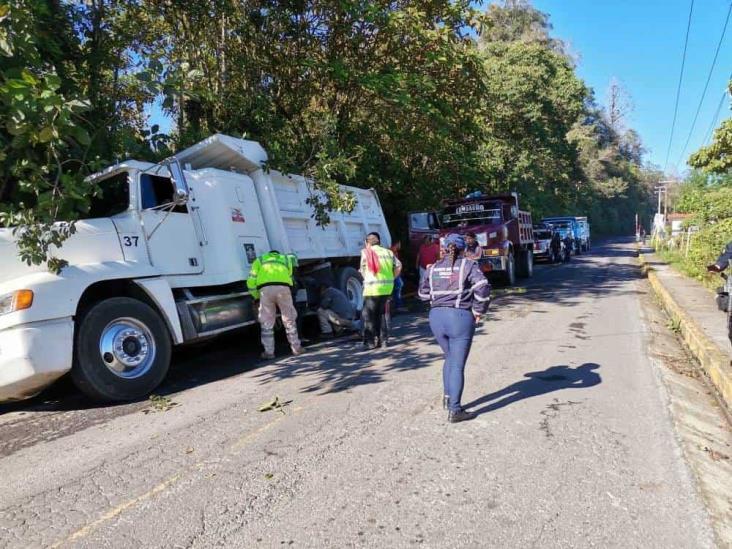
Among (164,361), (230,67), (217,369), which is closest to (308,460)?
(164,361)

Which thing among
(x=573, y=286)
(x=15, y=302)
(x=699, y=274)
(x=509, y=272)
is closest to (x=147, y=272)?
(x=15, y=302)

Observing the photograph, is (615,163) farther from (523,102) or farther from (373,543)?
(373,543)

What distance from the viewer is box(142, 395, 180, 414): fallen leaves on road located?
550 cm

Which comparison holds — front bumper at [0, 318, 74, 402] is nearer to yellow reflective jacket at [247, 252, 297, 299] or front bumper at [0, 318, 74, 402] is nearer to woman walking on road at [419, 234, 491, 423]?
yellow reflective jacket at [247, 252, 297, 299]

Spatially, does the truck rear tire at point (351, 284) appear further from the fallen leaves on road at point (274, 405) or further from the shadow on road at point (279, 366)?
the fallen leaves on road at point (274, 405)

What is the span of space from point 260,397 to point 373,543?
3.03 m

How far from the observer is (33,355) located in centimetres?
505

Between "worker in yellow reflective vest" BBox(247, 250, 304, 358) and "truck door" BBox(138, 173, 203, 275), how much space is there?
0.74 meters

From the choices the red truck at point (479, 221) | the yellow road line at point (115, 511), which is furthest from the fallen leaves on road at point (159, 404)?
the red truck at point (479, 221)

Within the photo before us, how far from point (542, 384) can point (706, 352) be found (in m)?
2.48

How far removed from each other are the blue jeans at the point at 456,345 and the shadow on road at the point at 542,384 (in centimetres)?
44

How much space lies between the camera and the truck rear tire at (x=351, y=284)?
10.5 m

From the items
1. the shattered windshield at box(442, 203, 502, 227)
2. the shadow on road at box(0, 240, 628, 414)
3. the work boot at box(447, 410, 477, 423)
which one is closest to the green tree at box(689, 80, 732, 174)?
the shattered windshield at box(442, 203, 502, 227)

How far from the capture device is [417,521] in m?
3.14
